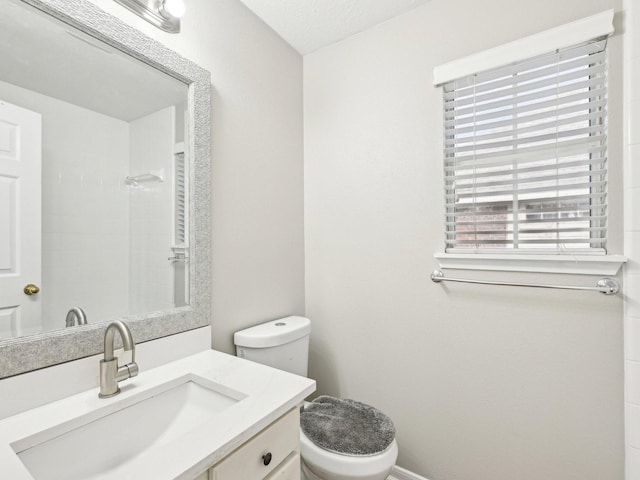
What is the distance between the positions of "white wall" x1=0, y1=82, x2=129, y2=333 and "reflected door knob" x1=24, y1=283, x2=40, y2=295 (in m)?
0.01

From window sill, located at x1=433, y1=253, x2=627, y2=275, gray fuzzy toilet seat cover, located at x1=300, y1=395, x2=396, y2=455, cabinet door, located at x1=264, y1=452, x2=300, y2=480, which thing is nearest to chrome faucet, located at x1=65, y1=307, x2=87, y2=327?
cabinet door, located at x1=264, y1=452, x2=300, y2=480

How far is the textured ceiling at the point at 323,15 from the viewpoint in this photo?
4.71 feet

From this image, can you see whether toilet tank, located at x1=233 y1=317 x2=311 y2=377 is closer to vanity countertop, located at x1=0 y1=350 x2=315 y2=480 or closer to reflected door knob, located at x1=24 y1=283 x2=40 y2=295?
vanity countertop, located at x1=0 y1=350 x2=315 y2=480

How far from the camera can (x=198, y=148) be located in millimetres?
1204

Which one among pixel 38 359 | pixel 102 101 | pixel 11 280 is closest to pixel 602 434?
pixel 38 359

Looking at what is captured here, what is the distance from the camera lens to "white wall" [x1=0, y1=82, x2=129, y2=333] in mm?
858

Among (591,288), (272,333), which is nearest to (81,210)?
(272,333)

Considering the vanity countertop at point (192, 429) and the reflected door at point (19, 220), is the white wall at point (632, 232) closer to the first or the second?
the vanity countertop at point (192, 429)

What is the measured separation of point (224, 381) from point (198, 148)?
0.85m

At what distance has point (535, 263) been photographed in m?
1.21

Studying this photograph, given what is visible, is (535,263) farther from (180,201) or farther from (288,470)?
(180,201)

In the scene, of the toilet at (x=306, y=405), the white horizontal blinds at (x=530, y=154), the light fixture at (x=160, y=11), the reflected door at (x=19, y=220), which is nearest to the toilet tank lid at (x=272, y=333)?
the toilet at (x=306, y=405)

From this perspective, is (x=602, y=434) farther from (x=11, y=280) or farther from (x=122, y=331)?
(x=11, y=280)

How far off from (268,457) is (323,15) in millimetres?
1819
